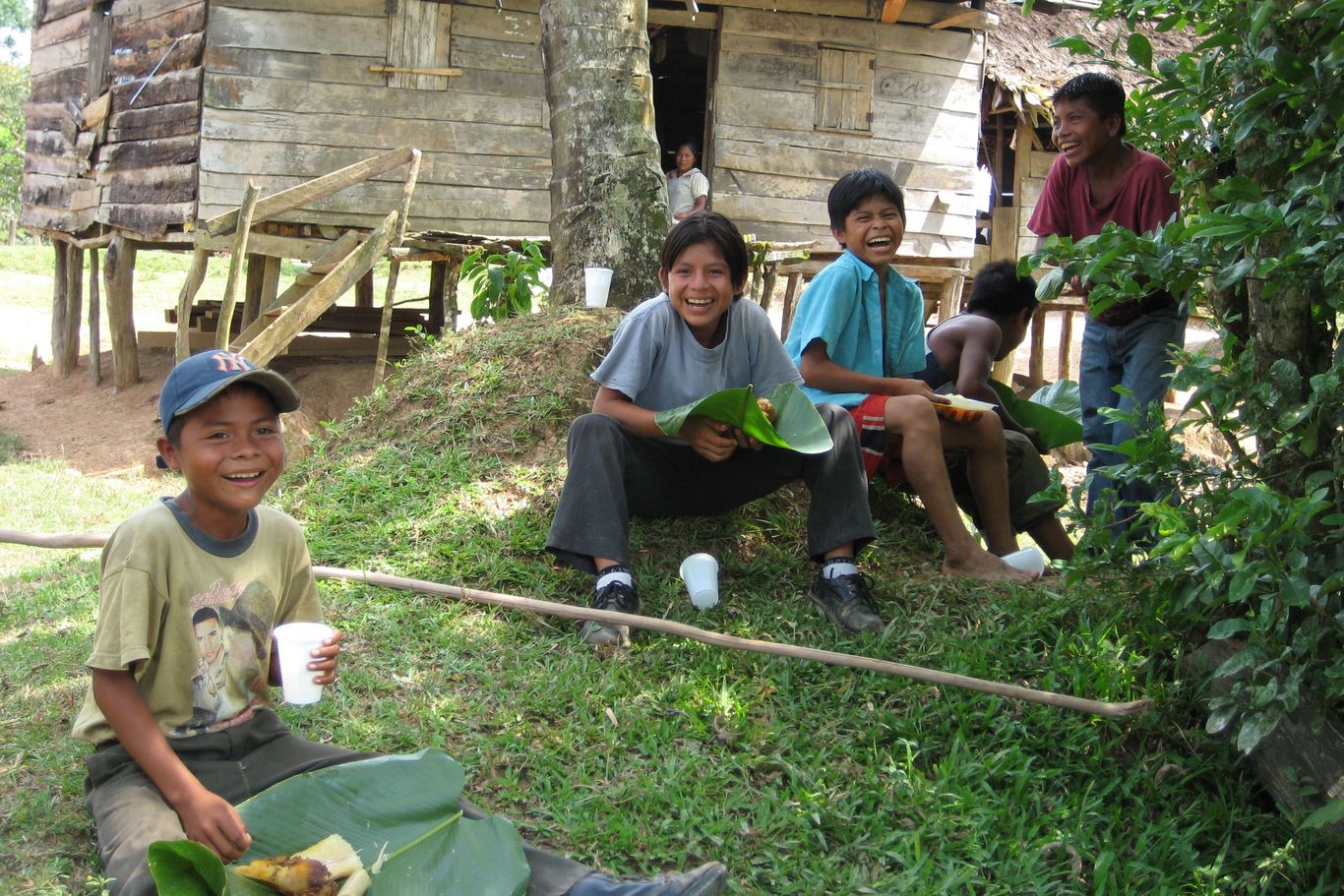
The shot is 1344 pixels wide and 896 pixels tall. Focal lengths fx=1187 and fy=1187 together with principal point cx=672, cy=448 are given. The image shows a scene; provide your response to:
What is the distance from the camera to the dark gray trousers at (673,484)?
370cm

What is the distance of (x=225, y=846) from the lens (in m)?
2.23

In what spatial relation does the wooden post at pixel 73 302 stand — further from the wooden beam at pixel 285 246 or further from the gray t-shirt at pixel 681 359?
the gray t-shirt at pixel 681 359

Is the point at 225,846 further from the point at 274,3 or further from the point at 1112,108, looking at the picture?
the point at 274,3

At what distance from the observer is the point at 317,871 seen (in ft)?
7.18

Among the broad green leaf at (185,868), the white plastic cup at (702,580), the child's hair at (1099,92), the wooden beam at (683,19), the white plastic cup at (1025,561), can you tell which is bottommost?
the broad green leaf at (185,868)

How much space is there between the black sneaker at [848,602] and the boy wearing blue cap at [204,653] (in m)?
1.47

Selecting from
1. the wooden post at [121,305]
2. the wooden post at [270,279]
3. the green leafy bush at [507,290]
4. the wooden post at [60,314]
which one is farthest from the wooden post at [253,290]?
the green leafy bush at [507,290]

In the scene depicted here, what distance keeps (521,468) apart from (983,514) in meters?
1.81

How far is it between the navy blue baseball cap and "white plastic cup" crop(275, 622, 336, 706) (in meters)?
0.49

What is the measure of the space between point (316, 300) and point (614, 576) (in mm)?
5693

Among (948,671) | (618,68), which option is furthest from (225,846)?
(618,68)

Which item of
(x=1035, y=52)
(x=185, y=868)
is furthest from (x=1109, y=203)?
(x=1035, y=52)

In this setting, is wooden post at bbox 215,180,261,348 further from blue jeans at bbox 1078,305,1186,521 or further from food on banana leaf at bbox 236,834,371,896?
food on banana leaf at bbox 236,834,371,896

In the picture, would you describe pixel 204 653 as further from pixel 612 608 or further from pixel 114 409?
pixel 114 409
